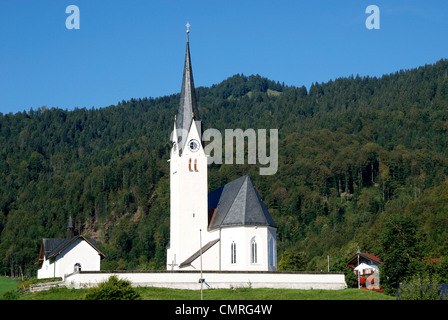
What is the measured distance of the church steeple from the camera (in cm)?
6606

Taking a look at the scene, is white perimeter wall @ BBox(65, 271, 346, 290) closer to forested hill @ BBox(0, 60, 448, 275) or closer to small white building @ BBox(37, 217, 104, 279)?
small white building @ BBox(37, 217, 104, 279)

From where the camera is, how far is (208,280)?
→ 175 feet

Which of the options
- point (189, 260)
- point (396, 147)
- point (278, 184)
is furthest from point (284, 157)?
point (189, 260)

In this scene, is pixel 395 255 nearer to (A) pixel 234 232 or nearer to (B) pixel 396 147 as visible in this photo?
(A) pixel 234 232

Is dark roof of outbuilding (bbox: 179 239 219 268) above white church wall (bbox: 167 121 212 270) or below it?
below

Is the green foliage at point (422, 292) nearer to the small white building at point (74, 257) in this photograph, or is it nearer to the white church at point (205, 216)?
the white church at point (205, 216)

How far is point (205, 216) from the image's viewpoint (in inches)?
2559

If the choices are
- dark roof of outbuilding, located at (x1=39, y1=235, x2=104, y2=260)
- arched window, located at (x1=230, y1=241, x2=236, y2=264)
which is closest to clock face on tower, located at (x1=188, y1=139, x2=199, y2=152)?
arched window, located at (x1=230, y1=241, x2=236, y2=264)

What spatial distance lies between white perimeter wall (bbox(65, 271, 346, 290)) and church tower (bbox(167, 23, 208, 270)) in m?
10.8

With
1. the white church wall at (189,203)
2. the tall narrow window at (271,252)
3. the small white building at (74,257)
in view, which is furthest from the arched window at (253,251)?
the small white building at (74,257)

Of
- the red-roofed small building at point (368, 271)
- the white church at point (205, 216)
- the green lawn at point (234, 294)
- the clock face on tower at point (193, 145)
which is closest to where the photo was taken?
the green lawn at point (234, 294)

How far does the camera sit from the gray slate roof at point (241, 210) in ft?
198

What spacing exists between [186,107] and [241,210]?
40.5 ft
